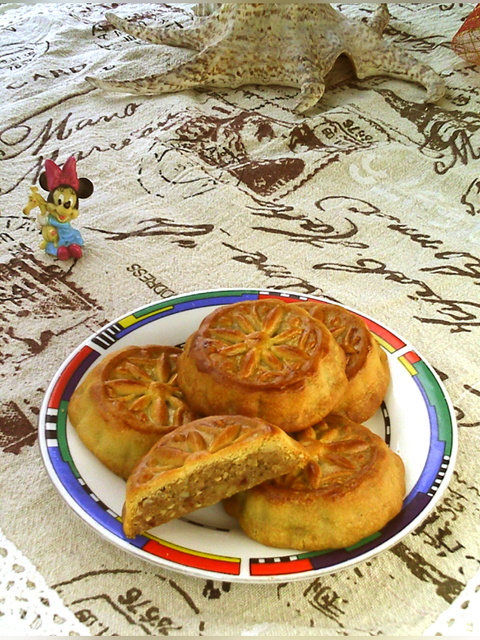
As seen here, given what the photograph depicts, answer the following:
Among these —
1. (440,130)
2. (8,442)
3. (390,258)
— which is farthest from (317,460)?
(440,130)

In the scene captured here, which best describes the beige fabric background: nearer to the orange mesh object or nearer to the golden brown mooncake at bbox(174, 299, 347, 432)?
the orange mesh object

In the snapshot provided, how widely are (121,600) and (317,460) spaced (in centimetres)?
23

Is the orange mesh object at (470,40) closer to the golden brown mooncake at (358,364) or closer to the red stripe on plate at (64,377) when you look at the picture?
the golden brown mooncake at (358,364)

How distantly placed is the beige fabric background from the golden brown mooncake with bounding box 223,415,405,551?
7cm

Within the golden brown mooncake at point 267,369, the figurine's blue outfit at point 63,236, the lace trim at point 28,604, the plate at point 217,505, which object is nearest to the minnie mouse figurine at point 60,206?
the figurine's blue outfit at point 63,236

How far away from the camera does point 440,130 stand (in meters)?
1.54

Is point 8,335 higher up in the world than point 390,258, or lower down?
lower down

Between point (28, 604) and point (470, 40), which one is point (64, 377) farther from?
point (470, 40)

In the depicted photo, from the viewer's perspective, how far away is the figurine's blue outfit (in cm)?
114

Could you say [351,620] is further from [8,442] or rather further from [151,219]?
[151,219]

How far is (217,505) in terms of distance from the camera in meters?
0.67

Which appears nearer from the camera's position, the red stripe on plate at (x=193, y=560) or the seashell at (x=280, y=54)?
the red stripe on plate at (x=193, y=560)

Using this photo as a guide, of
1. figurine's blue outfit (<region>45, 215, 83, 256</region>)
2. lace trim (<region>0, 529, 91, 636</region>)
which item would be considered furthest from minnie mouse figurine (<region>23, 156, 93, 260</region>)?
lace trim (<region>0, 529, 91, 636</region>)

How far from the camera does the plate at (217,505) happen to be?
0.59m
